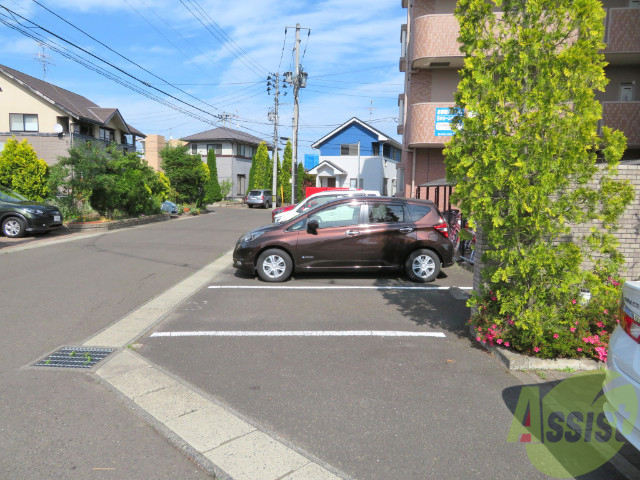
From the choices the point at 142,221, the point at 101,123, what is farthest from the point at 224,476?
the point at 101,123

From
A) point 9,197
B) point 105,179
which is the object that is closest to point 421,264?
point 9,197

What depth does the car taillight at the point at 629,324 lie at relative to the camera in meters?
2.81

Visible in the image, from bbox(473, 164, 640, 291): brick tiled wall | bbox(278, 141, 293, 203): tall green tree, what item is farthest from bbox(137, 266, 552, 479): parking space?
bbox(278, 141, 293, 203): tall green tree

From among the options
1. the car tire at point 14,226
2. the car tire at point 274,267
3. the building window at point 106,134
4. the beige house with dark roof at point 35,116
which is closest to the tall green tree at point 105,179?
the car tire at point 14,226

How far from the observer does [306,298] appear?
25.5ft

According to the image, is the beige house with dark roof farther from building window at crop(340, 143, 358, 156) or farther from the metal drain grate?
the metal drain grate

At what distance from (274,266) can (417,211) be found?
297 centimetres

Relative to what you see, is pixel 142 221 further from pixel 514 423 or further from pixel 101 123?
pixel 514 423

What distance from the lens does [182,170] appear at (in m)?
31.5

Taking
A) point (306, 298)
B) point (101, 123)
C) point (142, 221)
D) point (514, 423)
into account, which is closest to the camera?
point (514, 423)

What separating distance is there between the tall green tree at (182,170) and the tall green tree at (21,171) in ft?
41.5

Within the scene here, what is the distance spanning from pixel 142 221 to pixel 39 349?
740 inches

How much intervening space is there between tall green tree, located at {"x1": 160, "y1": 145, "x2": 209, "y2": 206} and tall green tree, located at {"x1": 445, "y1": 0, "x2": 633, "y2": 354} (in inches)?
1128

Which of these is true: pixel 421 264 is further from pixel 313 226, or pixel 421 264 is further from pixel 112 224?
pixel 112 224
